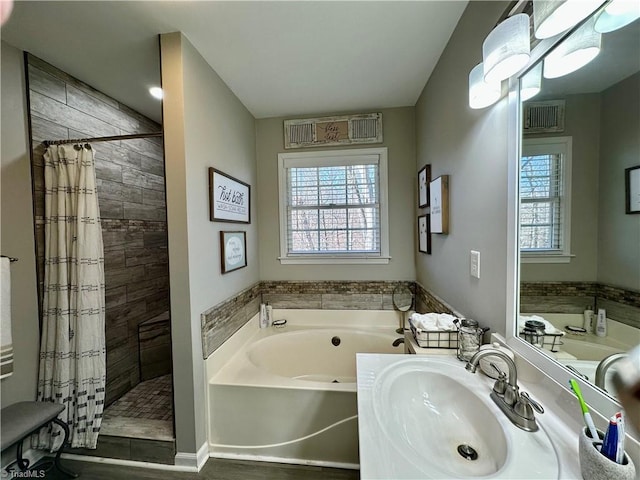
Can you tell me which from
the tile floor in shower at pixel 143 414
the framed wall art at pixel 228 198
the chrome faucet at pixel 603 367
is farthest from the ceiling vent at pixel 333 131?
the tile floor in shower at pixel 143 414

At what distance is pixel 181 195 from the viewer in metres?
1.51

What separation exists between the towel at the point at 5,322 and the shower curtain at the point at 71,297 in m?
0.22

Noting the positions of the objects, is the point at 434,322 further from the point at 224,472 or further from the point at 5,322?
the point at 5,322

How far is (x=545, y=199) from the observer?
922 millimetres

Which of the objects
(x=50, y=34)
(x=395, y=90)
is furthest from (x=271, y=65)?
(x=50, y=34)

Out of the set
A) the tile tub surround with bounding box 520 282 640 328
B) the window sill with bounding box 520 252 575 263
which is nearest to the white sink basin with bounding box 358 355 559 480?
the tile tub surround with bounding box 520 282 640 328

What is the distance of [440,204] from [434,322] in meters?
0.81

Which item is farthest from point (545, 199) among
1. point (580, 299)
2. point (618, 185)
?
point (580, 299)

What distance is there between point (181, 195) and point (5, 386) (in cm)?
152

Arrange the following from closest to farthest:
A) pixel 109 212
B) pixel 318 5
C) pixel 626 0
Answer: pixel 626 0 < pixel 318 5 < pixel 109 212

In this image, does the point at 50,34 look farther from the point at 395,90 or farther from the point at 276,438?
the point at 276,438

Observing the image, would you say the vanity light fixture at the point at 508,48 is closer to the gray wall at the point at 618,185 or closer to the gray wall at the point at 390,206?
the gray wall at the point at 618,185

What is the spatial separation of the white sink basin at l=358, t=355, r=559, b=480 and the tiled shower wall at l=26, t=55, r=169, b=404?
1.95 meters

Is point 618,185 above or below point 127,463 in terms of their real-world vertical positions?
above
